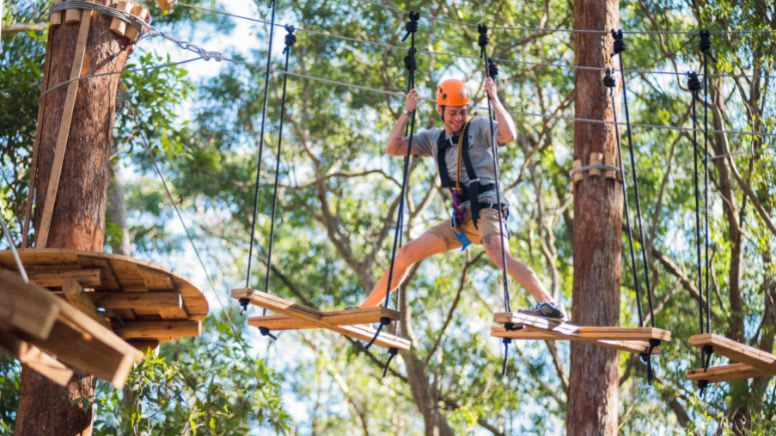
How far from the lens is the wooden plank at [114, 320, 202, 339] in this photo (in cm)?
589

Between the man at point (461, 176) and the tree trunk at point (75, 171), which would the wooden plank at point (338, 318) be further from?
the tree trunk at point (75, 171)

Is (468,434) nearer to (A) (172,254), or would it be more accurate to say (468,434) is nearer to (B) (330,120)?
(B) (330,120)

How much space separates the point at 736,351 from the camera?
18.2ft

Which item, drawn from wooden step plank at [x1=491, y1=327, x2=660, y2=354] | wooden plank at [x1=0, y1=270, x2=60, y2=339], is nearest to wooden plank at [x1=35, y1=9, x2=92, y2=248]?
wooden step plank at [x1=491, y1=327, x2=660, y2=354]

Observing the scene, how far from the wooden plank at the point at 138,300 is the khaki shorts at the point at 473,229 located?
1.27 m

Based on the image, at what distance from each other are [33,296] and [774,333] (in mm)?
8224

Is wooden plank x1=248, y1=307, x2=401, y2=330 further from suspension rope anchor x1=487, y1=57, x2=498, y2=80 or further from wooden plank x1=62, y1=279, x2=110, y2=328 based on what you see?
suspension rope anchor x1=487, y1=57, x2=498, y2=80

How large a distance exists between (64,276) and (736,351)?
308 centimetres

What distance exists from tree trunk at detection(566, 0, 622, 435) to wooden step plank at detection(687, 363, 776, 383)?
0.95 metres

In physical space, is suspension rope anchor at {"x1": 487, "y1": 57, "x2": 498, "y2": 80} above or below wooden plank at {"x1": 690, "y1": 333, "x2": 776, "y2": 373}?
above

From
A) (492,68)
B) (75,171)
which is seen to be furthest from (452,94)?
(75,171)

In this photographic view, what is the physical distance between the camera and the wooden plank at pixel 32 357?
11.1 ft

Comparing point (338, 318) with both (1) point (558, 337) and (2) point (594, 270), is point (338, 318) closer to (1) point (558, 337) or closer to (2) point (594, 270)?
(1) point (558, 337)

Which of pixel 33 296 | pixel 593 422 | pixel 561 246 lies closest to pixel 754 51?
pixel 561 246
